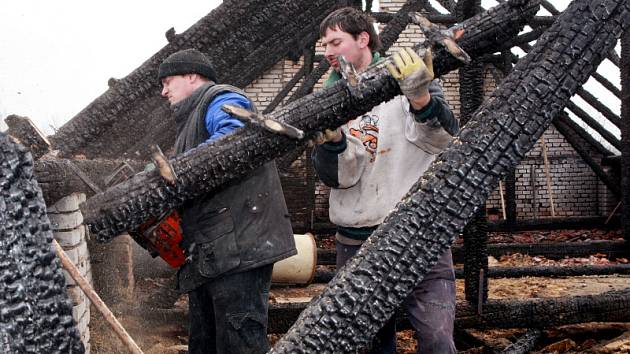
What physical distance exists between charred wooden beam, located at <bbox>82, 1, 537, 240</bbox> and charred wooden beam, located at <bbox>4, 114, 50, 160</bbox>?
0.25 meters

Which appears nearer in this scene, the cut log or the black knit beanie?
the cut log

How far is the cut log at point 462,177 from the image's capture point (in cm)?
175

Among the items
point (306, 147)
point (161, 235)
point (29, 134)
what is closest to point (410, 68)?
point (306, 147)

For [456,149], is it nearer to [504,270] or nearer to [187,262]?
[187,262]

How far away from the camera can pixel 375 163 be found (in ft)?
9.72

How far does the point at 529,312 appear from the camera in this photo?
428cm

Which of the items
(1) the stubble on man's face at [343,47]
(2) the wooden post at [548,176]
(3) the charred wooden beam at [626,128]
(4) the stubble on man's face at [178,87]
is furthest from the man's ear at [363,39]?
(2) the wooden post at [548,176]

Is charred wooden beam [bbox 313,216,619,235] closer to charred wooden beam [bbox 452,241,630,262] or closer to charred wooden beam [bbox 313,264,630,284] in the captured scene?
charred wooden beam [bbox 452,241,630,262]

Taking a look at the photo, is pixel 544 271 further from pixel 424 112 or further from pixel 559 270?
pixel 424 112

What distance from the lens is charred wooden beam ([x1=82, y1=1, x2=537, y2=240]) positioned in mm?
2133

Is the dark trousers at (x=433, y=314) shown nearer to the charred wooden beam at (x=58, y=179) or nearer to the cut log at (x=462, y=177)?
the cut log at (x=462, y=177)

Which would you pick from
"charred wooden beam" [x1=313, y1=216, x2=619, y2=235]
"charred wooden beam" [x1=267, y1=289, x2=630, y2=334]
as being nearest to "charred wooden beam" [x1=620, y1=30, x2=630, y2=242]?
"charred wooden beam" [x1=313, y1=216, x2=619, y2=235]

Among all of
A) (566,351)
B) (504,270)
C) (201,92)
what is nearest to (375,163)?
(201,92)

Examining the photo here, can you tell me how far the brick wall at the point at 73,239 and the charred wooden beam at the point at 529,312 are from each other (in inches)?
46.5
